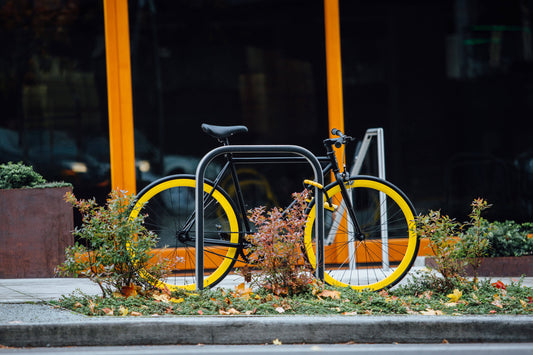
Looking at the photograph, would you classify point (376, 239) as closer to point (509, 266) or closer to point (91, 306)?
point (509, 266)

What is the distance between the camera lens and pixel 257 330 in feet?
14.7

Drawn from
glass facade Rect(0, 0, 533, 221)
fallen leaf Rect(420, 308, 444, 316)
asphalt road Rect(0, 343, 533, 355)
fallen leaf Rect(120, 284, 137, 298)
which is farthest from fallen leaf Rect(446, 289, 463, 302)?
glass facade Rect(0, 0, 533, 221)

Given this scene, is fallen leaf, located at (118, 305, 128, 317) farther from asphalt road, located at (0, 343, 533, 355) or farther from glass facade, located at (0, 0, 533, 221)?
glass facade, located at (0, 0, 533, 221)

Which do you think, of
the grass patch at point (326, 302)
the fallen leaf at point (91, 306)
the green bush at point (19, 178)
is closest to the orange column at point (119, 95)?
the green bush at point (19, 178)

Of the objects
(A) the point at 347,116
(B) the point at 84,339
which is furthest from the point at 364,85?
(B) the point at 84,339

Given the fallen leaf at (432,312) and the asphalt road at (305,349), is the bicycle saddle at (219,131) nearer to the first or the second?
the asphalt road at (305,349)

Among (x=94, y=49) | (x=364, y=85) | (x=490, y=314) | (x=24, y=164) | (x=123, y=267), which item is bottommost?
(x=490, y=314)

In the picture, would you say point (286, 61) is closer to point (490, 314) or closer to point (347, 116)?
point (347, 116)

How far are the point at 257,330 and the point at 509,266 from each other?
320 centimetres

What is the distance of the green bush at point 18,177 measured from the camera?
22.5 ft

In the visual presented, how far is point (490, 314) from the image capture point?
15.7 feet

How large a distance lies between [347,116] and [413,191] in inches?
45.9

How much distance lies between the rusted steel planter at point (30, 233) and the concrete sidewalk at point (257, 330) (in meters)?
2.17

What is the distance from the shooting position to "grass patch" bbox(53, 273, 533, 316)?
4.83m
